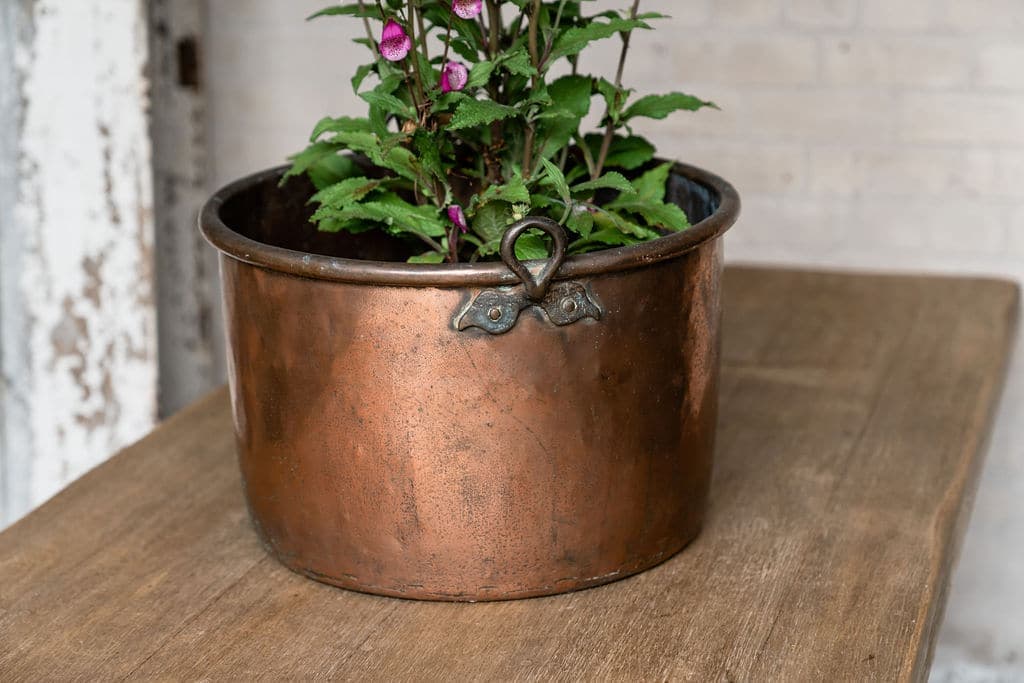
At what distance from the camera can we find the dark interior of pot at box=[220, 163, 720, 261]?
0.94 m

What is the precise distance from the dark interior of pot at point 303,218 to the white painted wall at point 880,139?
32.0 inches

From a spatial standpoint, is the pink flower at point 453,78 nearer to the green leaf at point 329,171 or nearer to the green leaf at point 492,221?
the green leaf at point 492,221

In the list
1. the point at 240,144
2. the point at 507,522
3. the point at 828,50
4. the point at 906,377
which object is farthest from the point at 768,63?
the point at 507,522

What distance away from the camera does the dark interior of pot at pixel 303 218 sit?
37.1 inches

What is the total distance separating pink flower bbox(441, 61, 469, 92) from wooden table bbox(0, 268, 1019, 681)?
1.11 ft

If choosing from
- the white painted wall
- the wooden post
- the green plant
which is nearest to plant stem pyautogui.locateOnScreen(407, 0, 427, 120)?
the green plant

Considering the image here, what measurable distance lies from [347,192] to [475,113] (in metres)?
0.13

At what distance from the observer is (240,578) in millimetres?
876

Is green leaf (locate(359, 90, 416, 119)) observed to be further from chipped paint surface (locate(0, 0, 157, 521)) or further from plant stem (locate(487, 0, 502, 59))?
chipped paint surface (locate(0, 0, 157, 521))

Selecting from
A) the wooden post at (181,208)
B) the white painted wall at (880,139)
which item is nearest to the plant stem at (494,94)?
the white painted wall at (880,139)

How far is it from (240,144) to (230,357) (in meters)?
1.17

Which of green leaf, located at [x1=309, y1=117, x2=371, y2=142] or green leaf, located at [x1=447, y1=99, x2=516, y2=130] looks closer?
green leaf, located at [x1=447, y1=99, x2=516, y2=130]

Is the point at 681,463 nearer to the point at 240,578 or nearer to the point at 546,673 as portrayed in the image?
the point at 546,673

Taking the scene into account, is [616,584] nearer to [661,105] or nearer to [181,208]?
[661,105]
